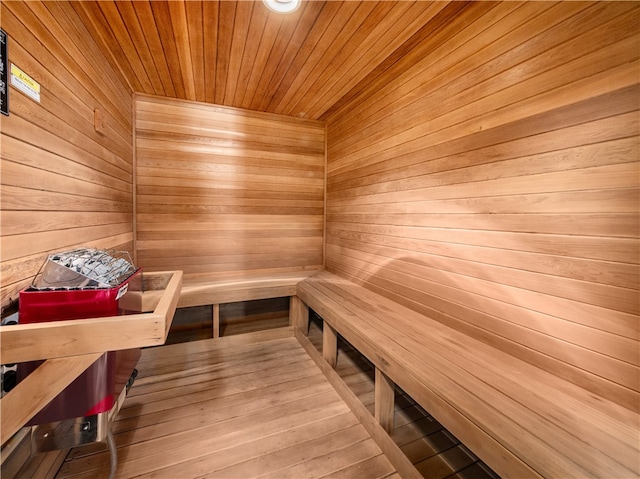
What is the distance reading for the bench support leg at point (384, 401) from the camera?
1.59 m

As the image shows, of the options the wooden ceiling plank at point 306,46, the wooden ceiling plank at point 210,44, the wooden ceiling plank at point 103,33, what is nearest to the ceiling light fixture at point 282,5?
the wooden ceiling plank at point 306,46

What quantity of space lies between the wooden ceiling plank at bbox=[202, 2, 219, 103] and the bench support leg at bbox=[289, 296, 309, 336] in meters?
2.27

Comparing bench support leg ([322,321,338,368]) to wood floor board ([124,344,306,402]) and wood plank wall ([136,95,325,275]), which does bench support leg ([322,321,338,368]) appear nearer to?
wood floor board ([124,344,306,402])

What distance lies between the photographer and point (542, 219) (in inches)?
48.0

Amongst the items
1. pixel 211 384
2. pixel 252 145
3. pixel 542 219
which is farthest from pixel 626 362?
pixel 252 145

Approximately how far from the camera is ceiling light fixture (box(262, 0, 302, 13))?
1517 millimetres

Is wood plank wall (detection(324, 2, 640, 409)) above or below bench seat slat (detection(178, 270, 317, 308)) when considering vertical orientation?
above

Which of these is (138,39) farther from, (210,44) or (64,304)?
(64,304)

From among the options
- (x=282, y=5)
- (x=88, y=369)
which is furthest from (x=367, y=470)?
(x=282, y=5)

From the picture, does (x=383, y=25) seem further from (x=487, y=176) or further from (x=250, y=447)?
(x=250, y=447)

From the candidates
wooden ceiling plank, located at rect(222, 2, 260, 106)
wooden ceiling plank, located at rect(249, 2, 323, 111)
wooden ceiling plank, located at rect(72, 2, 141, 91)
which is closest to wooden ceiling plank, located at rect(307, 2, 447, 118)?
wooden ceiling plank, located at rect(249, 2, 323, 111)

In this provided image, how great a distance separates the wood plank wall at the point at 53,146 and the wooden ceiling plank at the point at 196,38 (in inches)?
23.9

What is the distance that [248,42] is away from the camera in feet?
6.17

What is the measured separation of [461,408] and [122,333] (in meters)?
1.29
